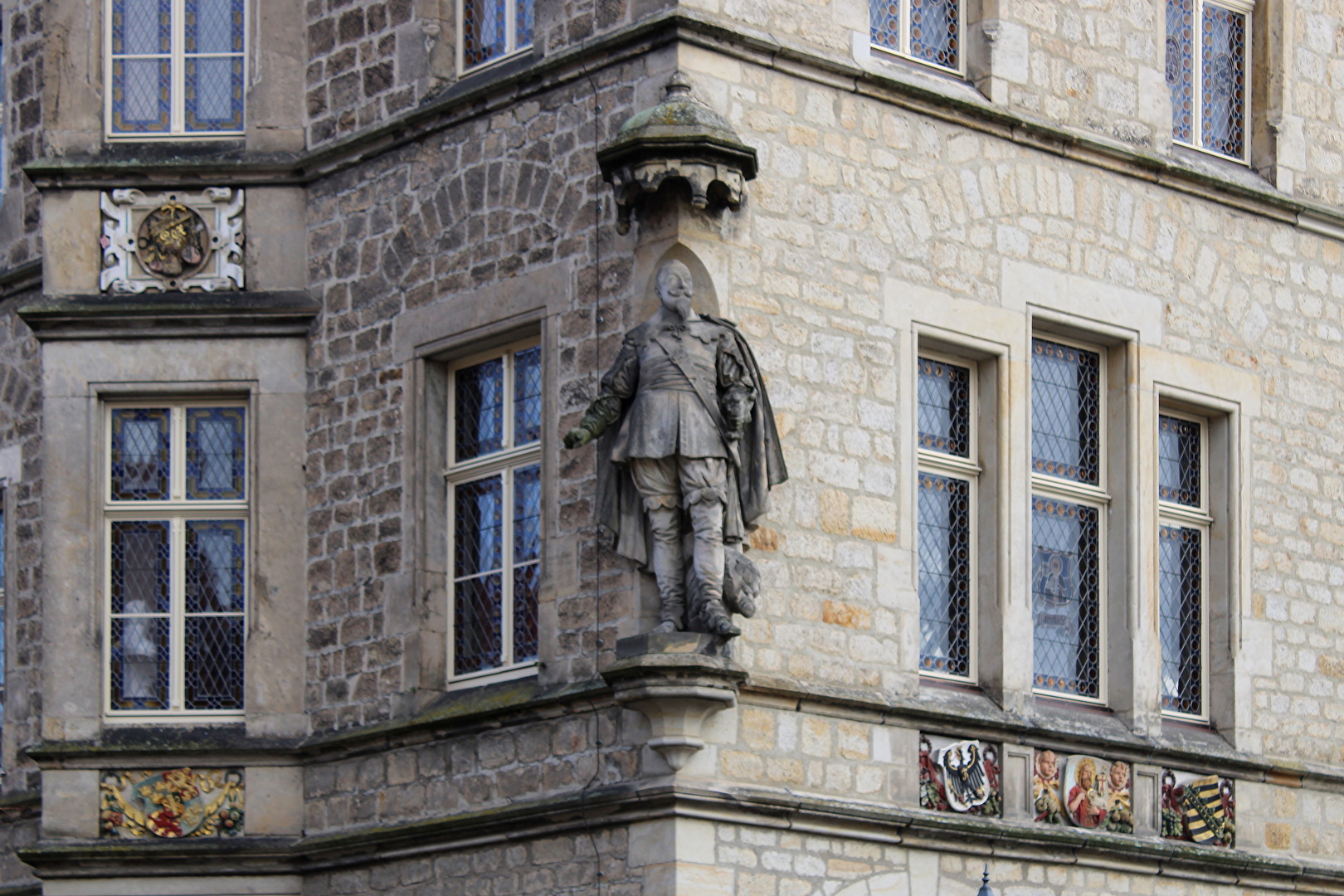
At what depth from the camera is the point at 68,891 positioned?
56.5ft

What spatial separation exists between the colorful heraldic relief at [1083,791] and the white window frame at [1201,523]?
872 millimetres

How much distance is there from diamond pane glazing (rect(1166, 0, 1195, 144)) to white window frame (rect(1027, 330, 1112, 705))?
1.69 metres

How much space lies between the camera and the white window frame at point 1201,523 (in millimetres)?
17703

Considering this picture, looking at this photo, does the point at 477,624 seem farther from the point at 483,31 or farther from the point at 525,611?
the point at 483,31

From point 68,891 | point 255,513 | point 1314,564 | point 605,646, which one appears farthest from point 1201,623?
point 68,891

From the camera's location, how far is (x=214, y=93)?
18.2 metres

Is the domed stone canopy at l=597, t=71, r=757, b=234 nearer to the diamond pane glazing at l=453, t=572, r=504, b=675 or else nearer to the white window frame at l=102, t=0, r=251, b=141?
the diamond pane glazing at l=453, t=572, r=504, b=675

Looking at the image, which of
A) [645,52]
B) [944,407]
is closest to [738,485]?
[944,407]

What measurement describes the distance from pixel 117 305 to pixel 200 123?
1270 millimetres

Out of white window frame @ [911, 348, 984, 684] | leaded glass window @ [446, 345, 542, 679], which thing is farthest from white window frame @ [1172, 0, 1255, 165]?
leaded glass window @ [446, 345, 542, 679]

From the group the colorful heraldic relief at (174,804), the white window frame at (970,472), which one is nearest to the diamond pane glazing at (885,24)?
the white window frame at (970,472)

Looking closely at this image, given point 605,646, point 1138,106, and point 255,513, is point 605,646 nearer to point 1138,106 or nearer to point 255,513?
point 255,513

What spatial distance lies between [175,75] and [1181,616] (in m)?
6.82

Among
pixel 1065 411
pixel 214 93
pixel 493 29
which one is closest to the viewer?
pixel 493 29
